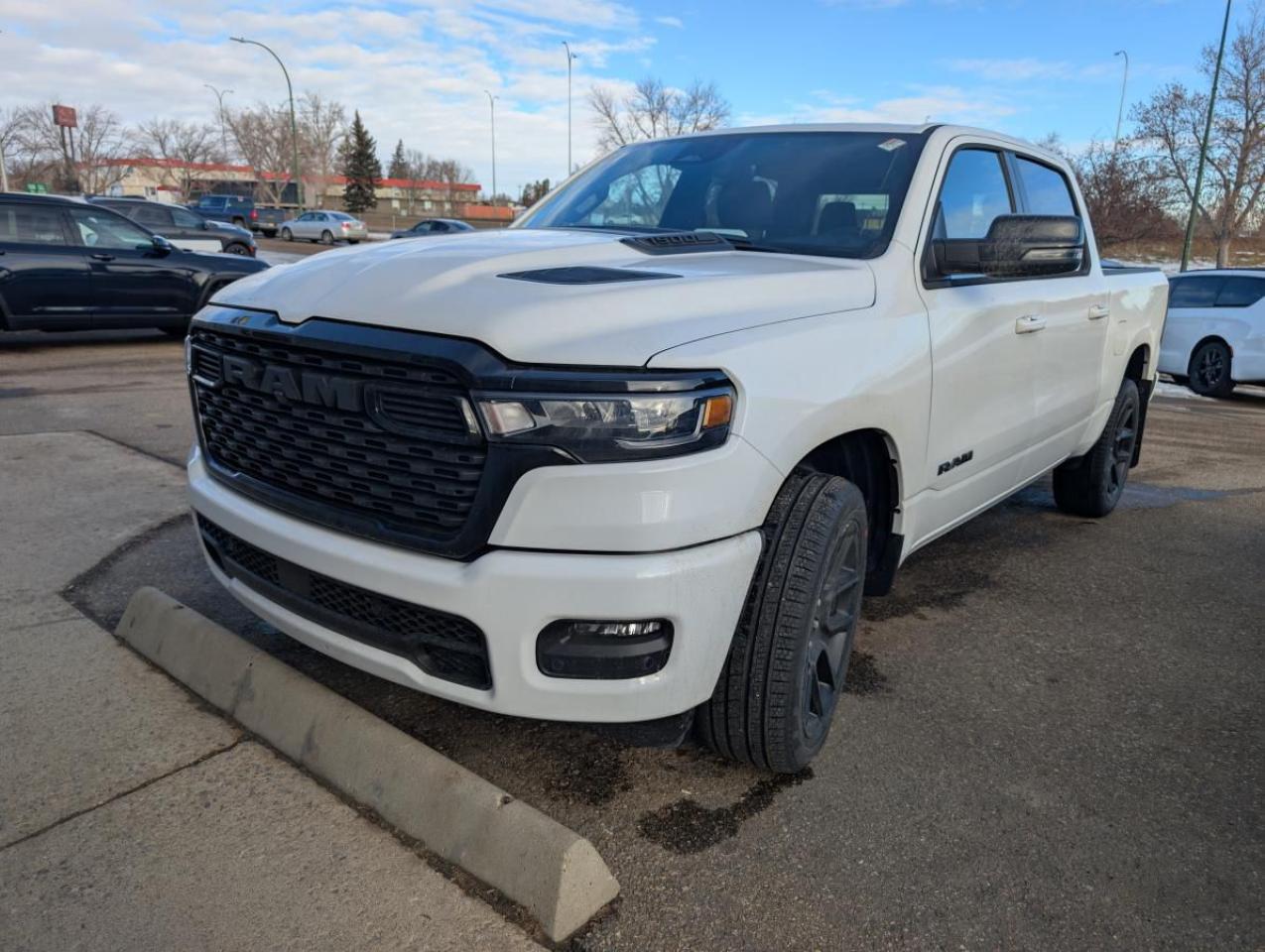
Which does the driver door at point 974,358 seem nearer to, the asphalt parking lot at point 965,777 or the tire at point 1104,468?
the asphalt parking lot at point 965,777

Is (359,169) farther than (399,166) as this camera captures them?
No

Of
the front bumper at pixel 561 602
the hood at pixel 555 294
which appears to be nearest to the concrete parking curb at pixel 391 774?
the front bumper at pixel 561 602

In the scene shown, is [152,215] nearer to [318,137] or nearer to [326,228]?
[326,228]

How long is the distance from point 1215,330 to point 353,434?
12324 millimetres

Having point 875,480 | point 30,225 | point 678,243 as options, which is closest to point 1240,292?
point 875,480

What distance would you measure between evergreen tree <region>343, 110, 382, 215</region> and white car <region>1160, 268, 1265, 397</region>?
251 feet

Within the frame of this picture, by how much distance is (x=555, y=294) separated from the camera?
2188 millimetres

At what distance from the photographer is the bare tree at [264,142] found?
8000 cm

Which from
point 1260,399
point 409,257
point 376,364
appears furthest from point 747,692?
point 1260,399

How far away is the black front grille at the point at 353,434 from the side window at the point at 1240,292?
40.5ft

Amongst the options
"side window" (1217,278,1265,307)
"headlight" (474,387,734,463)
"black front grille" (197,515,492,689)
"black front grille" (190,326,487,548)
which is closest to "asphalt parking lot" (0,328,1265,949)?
"black front grille" (197,515,492,689)

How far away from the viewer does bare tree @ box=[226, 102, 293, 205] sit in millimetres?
80000

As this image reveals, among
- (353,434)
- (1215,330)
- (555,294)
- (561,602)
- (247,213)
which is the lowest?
(1215,330)

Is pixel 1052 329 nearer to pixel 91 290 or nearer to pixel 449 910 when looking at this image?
pixel 449 910
